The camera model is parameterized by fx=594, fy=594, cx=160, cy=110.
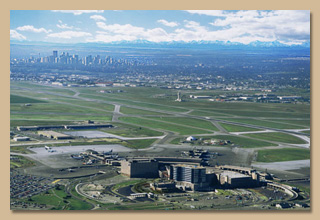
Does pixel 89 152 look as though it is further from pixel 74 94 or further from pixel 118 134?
pixel 74 94

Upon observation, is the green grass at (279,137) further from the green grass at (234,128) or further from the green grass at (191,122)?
the green grass at (191,122)

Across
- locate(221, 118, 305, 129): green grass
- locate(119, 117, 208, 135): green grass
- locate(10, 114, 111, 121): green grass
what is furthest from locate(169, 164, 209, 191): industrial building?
locate(10, 114, 111, 121): green grass

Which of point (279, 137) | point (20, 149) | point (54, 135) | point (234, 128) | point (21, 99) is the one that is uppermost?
point (21, 99)

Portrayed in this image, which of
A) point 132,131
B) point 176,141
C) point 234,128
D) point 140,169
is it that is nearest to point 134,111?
point 132,131

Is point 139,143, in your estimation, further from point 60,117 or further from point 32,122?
point 60,117

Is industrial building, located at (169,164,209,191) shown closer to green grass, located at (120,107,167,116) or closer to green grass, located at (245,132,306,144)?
green grass, located at (245,132,306,144)

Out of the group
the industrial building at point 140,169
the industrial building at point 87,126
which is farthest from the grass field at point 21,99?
the industrial building at point 140,169

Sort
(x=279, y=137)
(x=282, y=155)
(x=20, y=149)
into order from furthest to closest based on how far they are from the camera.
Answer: (x=279, y=137), (x=282, y=155), (x=20, y=149)
